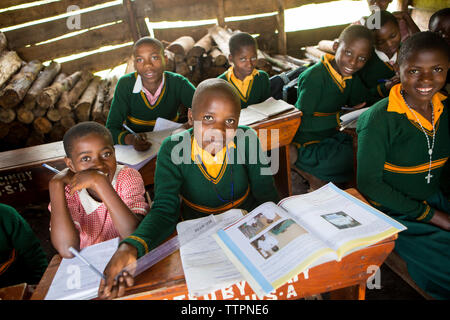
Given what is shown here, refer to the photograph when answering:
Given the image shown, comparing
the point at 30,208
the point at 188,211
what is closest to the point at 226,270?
the point at 188,211

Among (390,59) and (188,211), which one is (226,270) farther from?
(390,59)

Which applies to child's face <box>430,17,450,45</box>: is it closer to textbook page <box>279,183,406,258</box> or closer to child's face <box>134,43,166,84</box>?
textbook page <box>279,183,406,258</box>

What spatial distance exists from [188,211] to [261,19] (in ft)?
13.6

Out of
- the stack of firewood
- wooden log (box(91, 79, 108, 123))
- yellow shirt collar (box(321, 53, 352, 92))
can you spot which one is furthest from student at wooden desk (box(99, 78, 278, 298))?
the stack of firewood

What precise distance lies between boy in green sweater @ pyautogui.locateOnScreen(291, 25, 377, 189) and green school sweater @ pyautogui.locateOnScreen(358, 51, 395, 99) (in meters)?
0.11

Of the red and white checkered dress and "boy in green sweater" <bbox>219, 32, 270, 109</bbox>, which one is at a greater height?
"boy in green sweater" <bbox>219, 32, 270, 109</bbox>

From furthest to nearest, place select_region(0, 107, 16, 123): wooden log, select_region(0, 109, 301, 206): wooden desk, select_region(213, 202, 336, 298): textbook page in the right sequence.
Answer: select_region(0, 107, 16, 123): wooden log < select_region(0, 109, 301, 206): wooden desk < select_region(213, 202, 336, 298): textbook page

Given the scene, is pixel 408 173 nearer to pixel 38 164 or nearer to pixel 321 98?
pixel 321 98

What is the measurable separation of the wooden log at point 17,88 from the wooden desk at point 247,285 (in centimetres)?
299

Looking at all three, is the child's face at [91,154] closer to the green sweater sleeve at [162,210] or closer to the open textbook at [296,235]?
the green sweater sleeve at [162,210]

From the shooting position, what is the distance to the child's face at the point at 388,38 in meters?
2.54

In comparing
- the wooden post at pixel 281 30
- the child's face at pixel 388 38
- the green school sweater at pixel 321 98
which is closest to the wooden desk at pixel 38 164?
the green school sweater at pixel 321 98

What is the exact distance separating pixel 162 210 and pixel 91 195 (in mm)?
357

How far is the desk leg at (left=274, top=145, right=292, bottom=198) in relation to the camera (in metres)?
2.50
